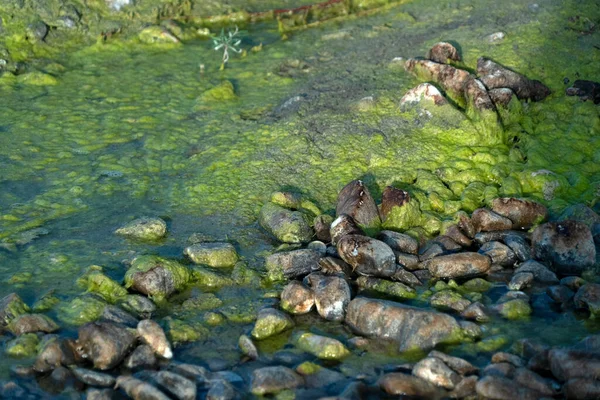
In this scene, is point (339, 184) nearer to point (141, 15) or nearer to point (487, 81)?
point (487, 81)

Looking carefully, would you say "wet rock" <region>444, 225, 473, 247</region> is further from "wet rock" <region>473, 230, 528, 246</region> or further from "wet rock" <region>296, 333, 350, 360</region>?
"wet rock" <region>296, 333, 350, 360</region>

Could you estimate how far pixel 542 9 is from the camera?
23.1ft

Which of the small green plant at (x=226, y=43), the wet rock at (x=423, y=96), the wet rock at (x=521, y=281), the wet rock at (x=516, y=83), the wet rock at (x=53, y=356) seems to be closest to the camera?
the wet rock at (x=53, y=356)

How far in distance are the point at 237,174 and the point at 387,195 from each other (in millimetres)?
1136

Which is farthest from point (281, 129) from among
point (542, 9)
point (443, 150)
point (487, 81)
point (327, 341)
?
point (542, 9)

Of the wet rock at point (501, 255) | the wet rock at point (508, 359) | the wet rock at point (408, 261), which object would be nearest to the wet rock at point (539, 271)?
the wet rock at point (501, 255)

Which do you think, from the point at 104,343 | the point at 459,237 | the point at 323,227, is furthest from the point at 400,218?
the point at 104,343

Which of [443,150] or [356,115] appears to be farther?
[356,115]

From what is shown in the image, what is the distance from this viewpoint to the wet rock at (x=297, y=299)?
4.12 m

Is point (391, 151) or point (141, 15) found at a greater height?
point (141, 15)

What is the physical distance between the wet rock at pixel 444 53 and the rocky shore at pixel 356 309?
1.77m

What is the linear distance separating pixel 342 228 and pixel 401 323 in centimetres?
86

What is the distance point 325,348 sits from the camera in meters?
3.78

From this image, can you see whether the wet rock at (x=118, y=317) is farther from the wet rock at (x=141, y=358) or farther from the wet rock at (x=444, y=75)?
the wet rock at (x=444, y=75)
